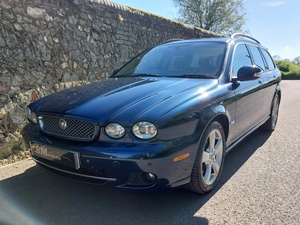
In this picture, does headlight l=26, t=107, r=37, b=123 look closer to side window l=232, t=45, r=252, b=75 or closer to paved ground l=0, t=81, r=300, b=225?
paved ground l=0, t=81, r=300, b=225

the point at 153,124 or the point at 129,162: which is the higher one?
the point at 153,124

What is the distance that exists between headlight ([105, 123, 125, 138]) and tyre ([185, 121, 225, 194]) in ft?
2.55

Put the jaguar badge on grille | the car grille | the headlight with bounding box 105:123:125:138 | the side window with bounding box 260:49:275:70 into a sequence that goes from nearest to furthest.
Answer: the headlight with bounding box 105:123:125:138
the car grille
the jaguar badge on grille
the side window with bounding box 260:49:275:70

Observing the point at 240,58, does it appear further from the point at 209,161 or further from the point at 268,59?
the point at 268,59

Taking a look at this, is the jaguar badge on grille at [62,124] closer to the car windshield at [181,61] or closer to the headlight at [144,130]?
the headlight at [144,130]

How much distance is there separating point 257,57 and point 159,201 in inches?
124

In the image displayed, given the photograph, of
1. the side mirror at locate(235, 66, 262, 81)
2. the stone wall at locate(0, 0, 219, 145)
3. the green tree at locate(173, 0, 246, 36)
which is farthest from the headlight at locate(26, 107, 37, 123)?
the green tree at locate(173, 0, 246, 36)

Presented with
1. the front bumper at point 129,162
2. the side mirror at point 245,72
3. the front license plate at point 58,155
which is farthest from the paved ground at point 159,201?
the side mirror at point 245,72

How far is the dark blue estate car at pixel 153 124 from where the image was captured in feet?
7.70

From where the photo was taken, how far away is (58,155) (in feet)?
8.43

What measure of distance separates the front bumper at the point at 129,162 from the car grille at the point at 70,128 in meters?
0.06

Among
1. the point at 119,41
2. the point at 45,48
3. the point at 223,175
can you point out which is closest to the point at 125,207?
the point at 223,175

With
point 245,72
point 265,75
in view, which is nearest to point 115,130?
point 245,72

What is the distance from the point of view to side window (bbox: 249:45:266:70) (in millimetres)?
4582
